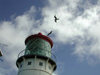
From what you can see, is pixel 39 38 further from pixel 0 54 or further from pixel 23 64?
pixel 0 54

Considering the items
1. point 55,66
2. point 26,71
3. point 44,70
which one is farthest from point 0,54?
point 55,66

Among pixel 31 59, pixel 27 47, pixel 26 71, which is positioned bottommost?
pixel 26 71

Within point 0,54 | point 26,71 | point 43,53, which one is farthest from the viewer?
point 43,53

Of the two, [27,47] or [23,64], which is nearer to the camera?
[23,64]

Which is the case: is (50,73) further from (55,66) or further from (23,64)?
(23,64)

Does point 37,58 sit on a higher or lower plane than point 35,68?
higher

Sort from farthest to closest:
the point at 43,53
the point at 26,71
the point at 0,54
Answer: the point at 43,53 < the point at 26,71 < the point at 0,54

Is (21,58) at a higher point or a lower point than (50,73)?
higher
